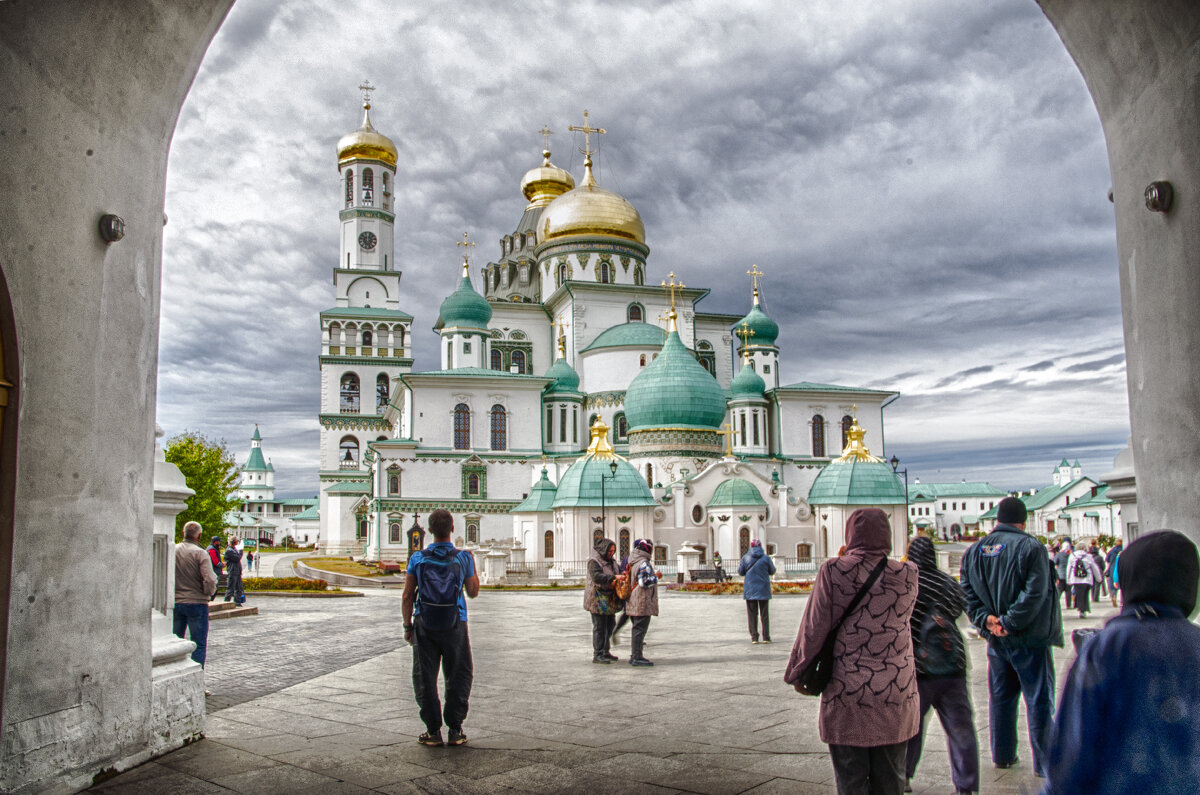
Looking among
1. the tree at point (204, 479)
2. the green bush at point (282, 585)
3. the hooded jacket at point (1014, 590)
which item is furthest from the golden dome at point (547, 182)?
the hooded jacket at point (1014, 590)

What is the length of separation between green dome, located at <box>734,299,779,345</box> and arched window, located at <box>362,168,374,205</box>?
27049mm

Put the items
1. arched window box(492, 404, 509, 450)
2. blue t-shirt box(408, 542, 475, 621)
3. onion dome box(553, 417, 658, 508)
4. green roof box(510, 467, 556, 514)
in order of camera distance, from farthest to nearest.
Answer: arched window box(492, 404, 509, 450)
green roof box(510, 467, 556, 514)
onion dome box(553, 417, 658, 508)
blue t-shirt box(408, 542, 475, 621)

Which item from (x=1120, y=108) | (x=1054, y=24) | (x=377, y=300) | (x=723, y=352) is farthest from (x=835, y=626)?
(x=377, y=300)

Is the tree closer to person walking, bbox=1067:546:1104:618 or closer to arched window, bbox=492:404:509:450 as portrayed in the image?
arched window, bbox=492:404:509:450

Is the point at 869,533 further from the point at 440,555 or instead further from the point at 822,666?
the point at 440,555

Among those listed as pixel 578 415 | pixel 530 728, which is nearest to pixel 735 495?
pixel 578 415

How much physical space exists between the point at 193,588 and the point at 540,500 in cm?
2892

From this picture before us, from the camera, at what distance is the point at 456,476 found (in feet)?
155

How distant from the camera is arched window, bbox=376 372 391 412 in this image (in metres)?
63.9

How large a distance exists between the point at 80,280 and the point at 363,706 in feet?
14.5

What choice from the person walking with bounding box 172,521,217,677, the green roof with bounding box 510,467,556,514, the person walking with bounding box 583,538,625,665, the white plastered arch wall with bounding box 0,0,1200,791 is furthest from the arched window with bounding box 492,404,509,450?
the white plastered arch wall with bounding box 0,0,1200,791

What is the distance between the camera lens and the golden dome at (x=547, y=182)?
68812mm

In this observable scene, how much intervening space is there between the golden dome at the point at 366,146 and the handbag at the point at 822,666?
6442 centimetres

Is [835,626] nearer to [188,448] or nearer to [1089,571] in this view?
[1089,571]
